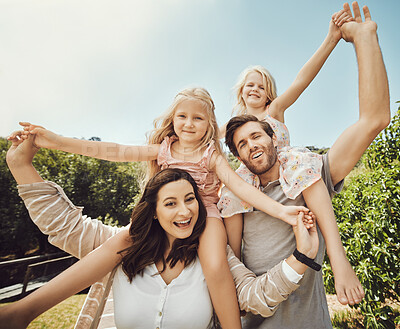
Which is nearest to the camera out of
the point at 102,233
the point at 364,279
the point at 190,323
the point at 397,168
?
the point at 190,323

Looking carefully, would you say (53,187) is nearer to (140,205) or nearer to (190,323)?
(140,205)

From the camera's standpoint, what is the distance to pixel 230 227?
210cm

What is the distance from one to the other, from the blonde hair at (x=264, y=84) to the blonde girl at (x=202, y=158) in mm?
950

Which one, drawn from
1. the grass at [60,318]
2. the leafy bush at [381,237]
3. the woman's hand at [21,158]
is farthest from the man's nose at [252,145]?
the grass at [60,318]

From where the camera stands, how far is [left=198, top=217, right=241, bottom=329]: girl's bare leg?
1.71 meters

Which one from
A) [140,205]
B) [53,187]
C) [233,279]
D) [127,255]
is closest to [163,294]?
[127,255]

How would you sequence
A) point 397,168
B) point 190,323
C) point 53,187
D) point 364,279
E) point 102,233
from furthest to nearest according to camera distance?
point 364,279 → point 397,168 → point 102,233 → point 53,187 → point 190,323

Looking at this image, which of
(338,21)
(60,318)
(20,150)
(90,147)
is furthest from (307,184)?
(60,318)

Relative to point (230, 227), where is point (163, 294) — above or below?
below

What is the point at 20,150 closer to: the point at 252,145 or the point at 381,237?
the point at 252,145

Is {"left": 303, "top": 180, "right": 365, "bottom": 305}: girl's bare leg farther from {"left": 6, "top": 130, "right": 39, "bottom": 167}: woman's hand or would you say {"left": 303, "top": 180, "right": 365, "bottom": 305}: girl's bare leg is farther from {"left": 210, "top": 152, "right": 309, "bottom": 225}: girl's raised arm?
{"left": 6, "top": 130, "right": 39, "bottom": 167}: woman's hand

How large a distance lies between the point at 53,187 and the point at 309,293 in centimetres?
216

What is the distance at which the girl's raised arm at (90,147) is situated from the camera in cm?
197

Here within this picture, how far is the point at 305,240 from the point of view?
1599 mm
